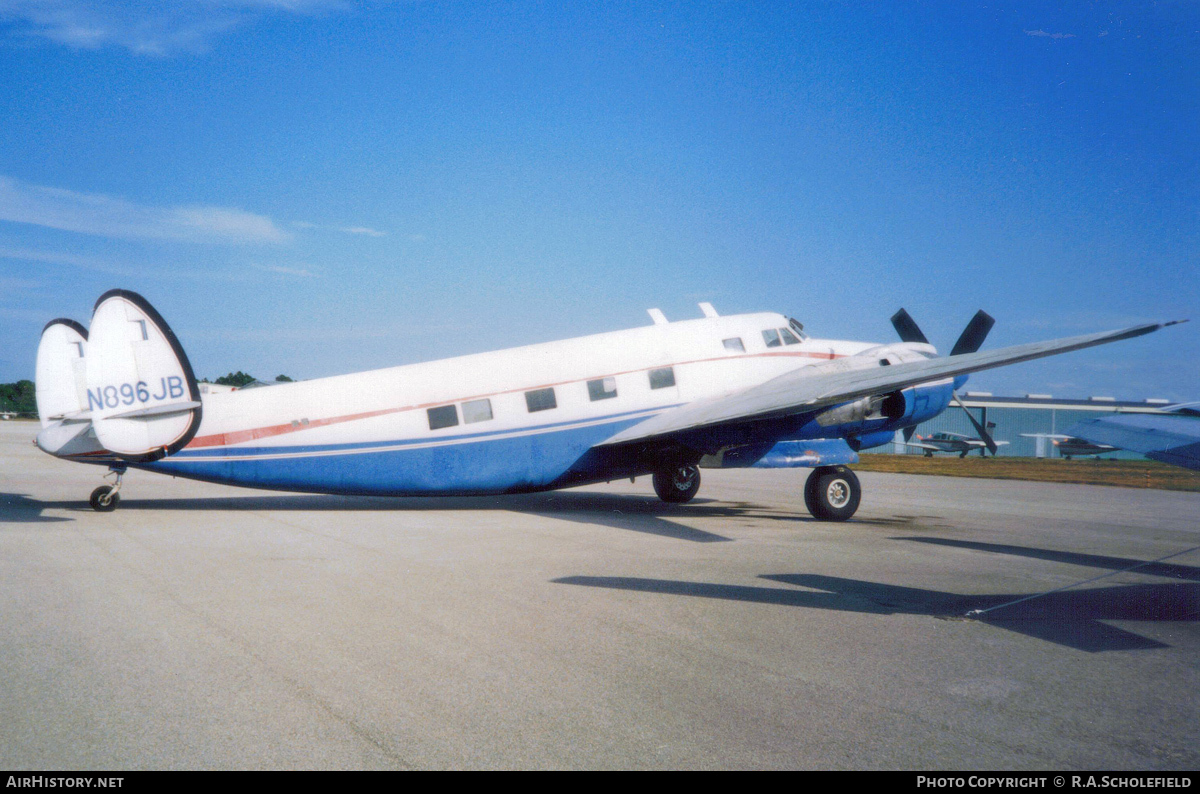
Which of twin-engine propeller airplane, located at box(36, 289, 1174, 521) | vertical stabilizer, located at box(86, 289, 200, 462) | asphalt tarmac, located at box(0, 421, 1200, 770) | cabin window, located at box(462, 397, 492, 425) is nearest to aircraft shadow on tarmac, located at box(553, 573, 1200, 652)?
asphalt tarmac, located at box(0, 421, 1200, 770)

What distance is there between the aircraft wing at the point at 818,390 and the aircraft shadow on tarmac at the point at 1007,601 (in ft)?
10.3

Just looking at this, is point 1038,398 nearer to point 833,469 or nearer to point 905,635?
point 833,469

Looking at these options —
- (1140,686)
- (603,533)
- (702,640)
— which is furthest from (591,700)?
(603,533)

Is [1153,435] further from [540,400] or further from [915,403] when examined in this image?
[540,400]

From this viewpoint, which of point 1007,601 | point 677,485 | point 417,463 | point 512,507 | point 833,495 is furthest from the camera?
point 677,485

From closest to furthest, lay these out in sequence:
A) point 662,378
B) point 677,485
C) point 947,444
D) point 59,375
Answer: point 59,375, point 662,378, point 677,485, point 947,444

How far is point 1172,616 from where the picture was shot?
22.6 feet

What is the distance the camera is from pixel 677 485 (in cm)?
1634

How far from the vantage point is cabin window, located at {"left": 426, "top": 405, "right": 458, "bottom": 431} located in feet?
42.5

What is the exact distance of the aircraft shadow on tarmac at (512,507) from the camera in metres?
12.9

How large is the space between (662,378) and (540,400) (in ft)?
7.98

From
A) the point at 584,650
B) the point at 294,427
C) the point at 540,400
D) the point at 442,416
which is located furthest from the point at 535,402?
the point at 584,650

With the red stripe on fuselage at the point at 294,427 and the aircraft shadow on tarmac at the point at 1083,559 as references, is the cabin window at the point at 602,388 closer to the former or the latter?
the red stripe on fuselage at the point at 294,427
